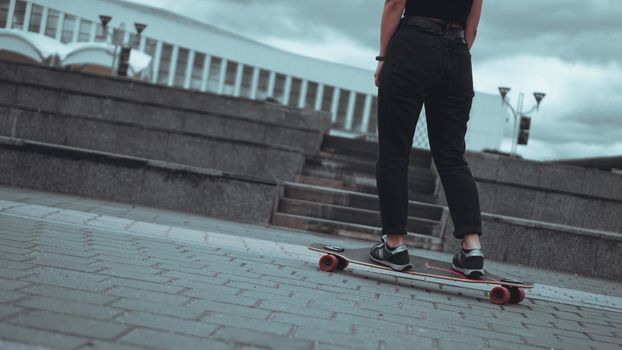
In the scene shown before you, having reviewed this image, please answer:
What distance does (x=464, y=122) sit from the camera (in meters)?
4.51

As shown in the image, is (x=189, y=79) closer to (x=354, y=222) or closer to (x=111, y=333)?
(x=354, y=222)

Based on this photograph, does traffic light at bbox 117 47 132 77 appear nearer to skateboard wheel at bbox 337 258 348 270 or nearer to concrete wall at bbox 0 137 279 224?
concrete wall at bbox 0 137 279 224

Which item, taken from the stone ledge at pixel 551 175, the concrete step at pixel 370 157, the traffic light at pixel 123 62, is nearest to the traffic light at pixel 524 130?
the concrete step at pixel 370 157

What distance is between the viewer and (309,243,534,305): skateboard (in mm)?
4285

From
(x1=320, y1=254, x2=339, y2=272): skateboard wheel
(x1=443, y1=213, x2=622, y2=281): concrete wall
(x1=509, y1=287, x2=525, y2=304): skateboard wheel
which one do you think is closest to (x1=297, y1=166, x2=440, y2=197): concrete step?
(x1=443, y1=213, x2=622, y2=281): concrete wall

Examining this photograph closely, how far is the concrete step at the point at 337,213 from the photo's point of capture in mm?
8695

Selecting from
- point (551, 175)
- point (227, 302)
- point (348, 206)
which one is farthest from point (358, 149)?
point (227, 302)

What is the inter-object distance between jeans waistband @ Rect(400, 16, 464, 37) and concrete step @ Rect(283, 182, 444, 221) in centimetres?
483

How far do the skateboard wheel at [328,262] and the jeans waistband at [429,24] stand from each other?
1653mm

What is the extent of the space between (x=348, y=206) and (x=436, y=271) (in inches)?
184

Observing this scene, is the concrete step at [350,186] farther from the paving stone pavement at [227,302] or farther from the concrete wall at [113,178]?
the paving stone pavement at [227,302]

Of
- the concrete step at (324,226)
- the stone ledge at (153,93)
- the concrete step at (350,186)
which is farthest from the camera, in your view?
the stone ledge at (153,93)

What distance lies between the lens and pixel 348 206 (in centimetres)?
909

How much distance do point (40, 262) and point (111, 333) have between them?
4.67 feet
